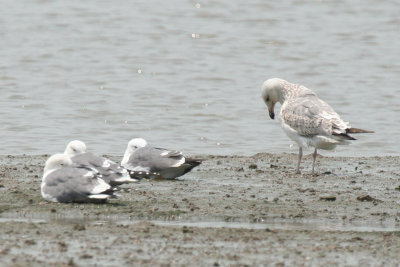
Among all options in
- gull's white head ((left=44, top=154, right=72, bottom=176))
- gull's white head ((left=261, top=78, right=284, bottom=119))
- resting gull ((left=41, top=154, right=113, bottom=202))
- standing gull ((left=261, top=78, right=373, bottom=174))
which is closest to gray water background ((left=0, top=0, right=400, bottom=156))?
gull's white head ((left=261, top=78, right=284, bottom=119))

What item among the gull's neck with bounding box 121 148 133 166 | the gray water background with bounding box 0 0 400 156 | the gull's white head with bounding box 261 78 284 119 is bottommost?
the gray water background with bounding box 0 0 400 156

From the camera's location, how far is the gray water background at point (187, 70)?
1758 cm

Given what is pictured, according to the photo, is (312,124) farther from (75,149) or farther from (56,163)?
(56,163)

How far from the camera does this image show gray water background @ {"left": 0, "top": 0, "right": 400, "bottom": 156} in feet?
57.7

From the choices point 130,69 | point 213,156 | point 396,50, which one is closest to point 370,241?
point 213,156

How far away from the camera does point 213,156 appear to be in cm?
1479

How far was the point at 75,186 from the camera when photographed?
33.4ft

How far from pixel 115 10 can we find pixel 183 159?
20772 millimetres

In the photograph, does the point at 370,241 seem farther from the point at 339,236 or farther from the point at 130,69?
the point at 130,69

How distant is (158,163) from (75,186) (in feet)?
6.93

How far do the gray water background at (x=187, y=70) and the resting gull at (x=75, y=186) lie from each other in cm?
513

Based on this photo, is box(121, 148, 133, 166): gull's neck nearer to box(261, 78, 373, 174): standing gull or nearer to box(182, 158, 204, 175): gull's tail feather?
box(182, 158, 204, 175): gull's tail feather

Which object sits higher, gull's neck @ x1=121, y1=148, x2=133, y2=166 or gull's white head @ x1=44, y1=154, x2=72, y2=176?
gull's white head @ x1=44, y1=154, x2=72, y2=176

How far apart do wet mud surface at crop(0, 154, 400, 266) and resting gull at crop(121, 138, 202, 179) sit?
176mm
